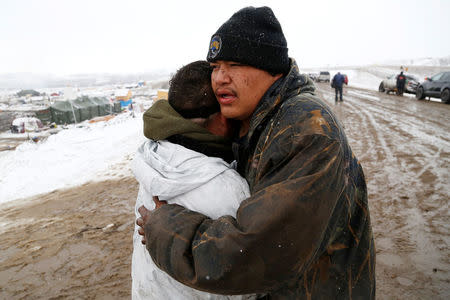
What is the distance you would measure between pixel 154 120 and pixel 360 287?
4.45ft

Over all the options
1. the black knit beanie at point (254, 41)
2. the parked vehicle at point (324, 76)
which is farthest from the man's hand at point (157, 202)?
the parked vehicle at point (324, 76)

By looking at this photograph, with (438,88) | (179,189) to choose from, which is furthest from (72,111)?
(179,189)

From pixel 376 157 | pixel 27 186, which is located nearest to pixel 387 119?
pixel 376 157

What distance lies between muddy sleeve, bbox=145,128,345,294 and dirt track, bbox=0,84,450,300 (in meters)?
2.76

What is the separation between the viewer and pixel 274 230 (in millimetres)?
852

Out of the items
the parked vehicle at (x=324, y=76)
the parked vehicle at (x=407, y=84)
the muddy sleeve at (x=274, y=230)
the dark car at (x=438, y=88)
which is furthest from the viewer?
the parked vehicle at (x=324, y=76)

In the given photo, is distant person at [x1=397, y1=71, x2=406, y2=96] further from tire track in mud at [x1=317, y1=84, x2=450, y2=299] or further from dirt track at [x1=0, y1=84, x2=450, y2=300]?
dirt track at [x1=0, y1=84, x2=450, y2=300]

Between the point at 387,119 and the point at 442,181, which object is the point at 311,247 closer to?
the point at 442,181

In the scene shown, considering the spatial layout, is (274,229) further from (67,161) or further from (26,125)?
(26,125)

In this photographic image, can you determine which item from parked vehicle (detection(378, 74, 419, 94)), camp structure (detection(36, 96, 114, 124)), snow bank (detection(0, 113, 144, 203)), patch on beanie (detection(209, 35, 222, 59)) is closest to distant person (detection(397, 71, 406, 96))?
parked vehicle (detection(378, 74, 419, 94))

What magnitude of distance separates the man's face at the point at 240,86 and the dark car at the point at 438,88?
17793mm

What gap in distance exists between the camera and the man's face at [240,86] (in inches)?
55.9

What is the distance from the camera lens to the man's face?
1.42 m

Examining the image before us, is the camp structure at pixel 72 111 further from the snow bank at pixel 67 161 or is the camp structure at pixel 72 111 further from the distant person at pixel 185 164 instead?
the distant person at pixel 185 164
